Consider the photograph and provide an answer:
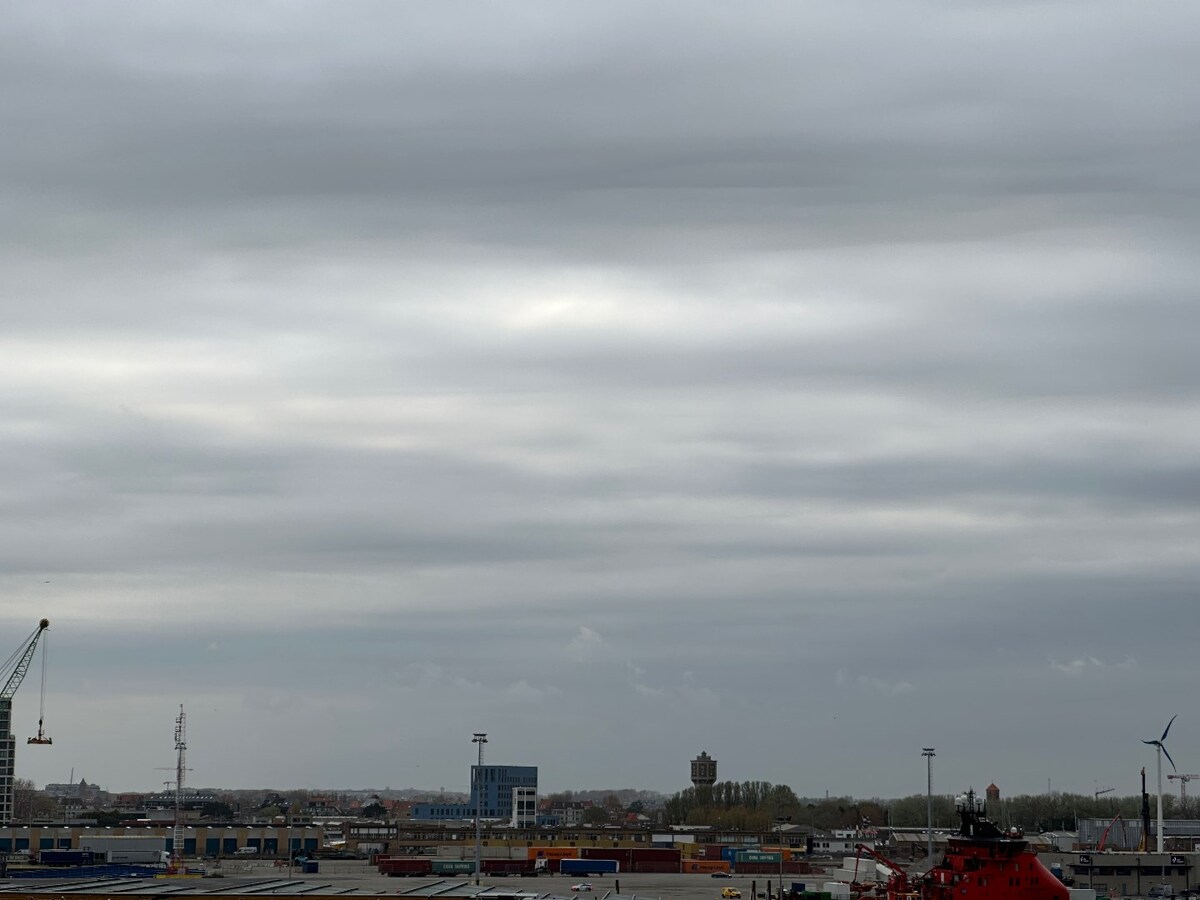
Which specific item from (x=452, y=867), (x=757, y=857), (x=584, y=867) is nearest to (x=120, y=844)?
(x=452, y=867)

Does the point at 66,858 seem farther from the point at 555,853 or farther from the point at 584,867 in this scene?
the point at 584,867

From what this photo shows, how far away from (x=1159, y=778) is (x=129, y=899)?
141 m

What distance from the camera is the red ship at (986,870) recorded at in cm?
6838

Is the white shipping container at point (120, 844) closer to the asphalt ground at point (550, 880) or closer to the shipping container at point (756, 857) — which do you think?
the asphalt ground at point (550, 880)

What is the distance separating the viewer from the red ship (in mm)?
68375

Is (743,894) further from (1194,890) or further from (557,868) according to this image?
(557,868)

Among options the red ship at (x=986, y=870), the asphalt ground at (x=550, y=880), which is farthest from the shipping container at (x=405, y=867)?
the red ship at (x=986, y=870)

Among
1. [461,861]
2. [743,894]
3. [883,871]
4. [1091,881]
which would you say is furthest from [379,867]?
[883,871]

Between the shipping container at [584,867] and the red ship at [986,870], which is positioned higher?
the red ship at [986,870]

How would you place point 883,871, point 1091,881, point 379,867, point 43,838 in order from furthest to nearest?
point 43,838, point 379,867, point 1091,881, point 883,871

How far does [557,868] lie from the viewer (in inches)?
6609

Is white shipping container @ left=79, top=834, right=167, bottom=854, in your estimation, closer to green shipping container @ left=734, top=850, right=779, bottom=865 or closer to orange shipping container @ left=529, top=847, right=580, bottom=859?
orange shipping container @ left=529, top=847, right=580, bottom=859

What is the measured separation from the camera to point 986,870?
227 ft

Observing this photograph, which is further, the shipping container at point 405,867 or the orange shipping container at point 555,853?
the orange shipping container at point 555,853
